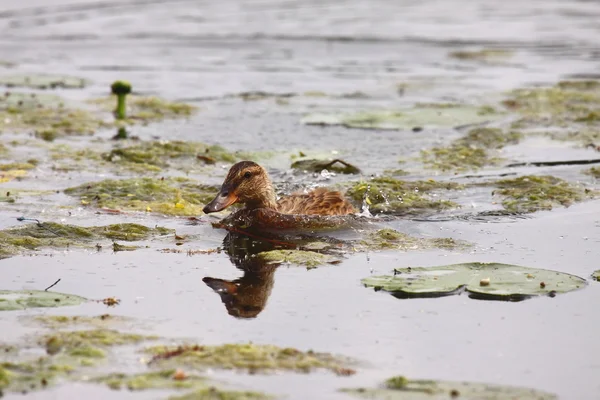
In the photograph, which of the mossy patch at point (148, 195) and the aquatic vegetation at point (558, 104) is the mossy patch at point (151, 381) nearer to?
the mossy patch at point (148, 195)

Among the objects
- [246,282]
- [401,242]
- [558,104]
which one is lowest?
[246,282]

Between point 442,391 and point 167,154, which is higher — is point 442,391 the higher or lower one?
the lower one

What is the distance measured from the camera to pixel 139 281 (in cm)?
764

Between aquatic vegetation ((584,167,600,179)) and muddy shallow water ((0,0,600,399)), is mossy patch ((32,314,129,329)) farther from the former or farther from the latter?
aquatic vegetation ((584,167,600,179))

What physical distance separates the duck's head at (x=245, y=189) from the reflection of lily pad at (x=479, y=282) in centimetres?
203

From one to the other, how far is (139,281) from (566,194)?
15.3ft

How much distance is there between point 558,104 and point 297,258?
819 cm

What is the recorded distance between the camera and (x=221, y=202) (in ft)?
30.5

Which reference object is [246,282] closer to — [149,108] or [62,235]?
[62,235]

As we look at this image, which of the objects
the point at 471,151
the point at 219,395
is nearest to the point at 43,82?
the point at 471,151

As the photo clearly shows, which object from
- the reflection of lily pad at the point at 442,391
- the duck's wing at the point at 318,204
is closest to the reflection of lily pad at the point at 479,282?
the reflection of lily pad at the point at 442,391

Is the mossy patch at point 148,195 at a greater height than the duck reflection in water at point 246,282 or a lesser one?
greater

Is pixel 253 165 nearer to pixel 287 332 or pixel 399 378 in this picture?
pixel 287 332

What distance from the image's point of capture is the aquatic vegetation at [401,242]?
8766 millimetres
